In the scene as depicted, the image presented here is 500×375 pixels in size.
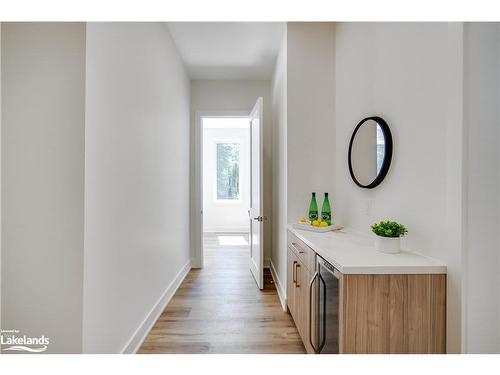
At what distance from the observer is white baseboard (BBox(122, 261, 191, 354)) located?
6.24 ft

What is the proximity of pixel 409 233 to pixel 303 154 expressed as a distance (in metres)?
1.24

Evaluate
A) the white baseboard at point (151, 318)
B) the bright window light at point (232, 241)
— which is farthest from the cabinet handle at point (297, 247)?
the bright window light at point (232, 241)

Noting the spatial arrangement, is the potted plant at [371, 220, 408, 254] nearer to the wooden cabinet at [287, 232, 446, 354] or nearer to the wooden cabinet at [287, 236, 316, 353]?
the wooden cabinet at [287, 232, 446, 354]

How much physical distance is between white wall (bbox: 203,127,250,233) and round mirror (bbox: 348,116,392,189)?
4.92 meters

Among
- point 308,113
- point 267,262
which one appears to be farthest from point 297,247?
point 267,262

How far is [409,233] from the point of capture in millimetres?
1612

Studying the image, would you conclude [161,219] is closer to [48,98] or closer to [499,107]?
[48,98]

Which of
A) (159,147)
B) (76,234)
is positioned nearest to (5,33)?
(76,234)

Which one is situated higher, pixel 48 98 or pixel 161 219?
pixel 48 98

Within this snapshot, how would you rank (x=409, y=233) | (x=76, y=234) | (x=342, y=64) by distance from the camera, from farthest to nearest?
(x=342, y=64), (x=409, y=233), (x=76, y=234)

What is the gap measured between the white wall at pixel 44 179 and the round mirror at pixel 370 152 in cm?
173

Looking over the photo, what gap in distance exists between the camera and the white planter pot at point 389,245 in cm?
152

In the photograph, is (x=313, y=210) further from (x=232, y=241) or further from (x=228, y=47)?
(x=232, y=241)

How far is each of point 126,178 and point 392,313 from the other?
65.8 inches
